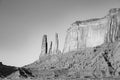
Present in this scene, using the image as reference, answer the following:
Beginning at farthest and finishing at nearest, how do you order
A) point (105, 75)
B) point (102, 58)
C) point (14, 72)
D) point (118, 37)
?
1. point (118, 37)
2. point (14, 72)
3. point (102, 58)
4. point (105, 75)

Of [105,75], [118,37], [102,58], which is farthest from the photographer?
[118,37]

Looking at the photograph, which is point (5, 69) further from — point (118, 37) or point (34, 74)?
point (118, 37)

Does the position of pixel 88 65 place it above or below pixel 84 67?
above

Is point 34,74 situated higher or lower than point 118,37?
lower

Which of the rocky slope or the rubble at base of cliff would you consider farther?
the rubble at base of cliff

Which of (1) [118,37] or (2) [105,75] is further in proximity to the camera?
(1) [118,37]

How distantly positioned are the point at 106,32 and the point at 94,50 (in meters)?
30.2

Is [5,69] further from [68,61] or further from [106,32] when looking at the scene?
[106,32]

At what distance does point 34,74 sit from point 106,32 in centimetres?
5842

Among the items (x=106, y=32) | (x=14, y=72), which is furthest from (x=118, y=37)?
(x=14, y=72)

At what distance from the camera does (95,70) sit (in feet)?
467

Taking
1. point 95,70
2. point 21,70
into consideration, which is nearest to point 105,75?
point 95,70

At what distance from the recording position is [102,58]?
151 m

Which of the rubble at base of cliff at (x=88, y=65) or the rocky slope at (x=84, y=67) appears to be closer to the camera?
the rocky slope at (x=84, y=67)
